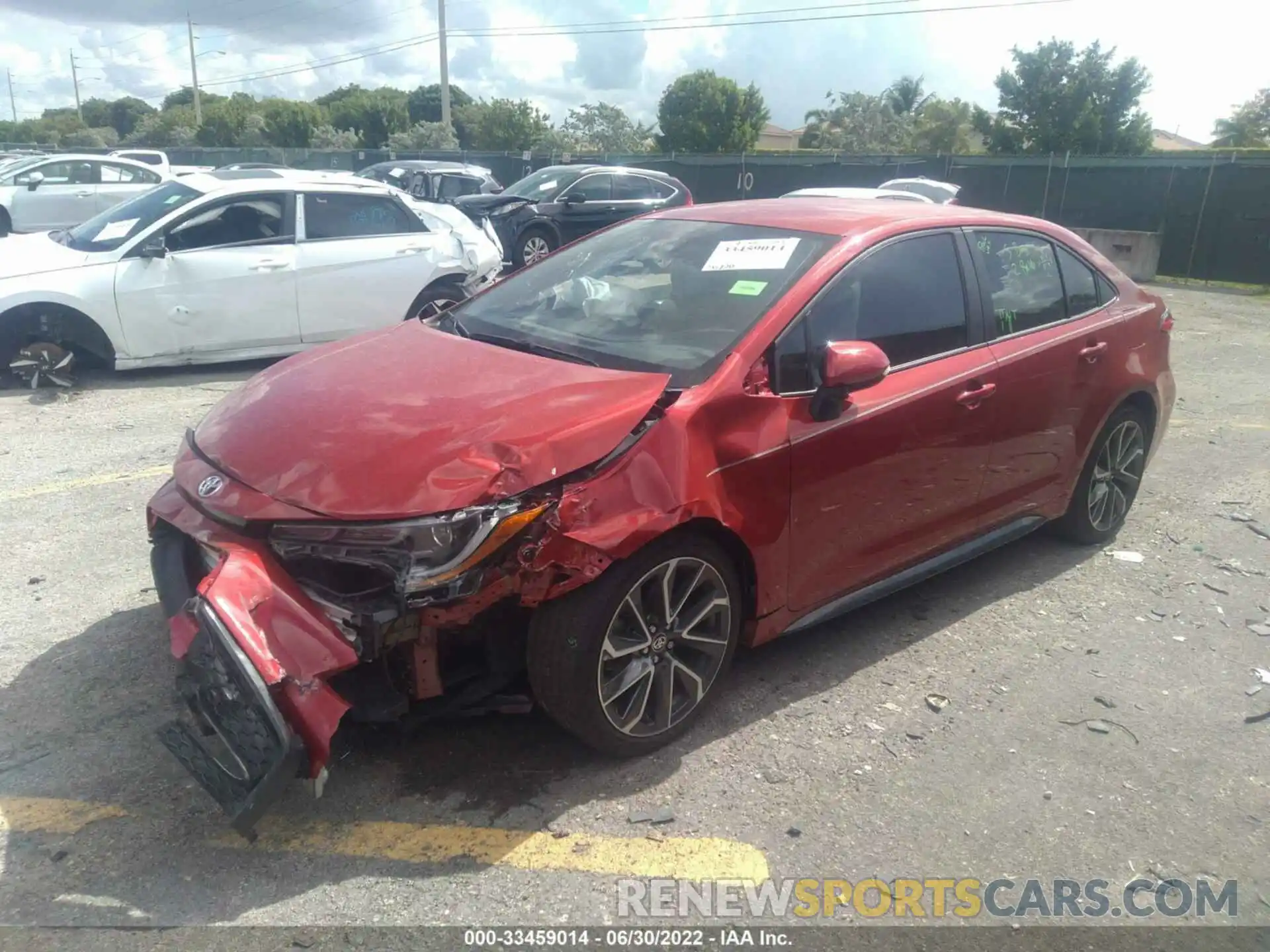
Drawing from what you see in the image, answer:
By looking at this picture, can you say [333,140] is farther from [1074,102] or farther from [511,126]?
[1074,102]

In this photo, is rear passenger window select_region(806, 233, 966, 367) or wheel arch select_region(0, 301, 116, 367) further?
wheel arch select_region(0, 301, 116, 367)

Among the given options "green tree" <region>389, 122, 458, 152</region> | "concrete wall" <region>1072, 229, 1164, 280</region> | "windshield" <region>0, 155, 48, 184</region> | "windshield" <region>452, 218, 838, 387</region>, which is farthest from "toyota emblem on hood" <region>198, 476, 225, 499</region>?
"green tree" <region>389, 122, 458, 152</region>

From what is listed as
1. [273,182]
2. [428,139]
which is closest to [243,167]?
[273,182]

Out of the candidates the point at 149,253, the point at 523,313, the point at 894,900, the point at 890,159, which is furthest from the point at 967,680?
the point at 890,159

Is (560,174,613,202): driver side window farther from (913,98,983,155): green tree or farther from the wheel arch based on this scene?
(913,98,983,155): green tree

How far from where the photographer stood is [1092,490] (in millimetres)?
4977

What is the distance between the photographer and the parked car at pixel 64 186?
1495 cm

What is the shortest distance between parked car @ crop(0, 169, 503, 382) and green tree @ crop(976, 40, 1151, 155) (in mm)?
42365

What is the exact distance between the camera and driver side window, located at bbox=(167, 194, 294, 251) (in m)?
7.78

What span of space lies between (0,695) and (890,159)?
2335 centimetres

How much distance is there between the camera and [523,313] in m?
4.04

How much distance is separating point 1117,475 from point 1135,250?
16.6 metres

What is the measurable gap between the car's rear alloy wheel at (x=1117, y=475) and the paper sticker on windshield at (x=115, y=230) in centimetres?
713

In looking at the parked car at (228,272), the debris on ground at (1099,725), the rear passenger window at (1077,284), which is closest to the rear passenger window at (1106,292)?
the rear passenger window at (1077,284)
